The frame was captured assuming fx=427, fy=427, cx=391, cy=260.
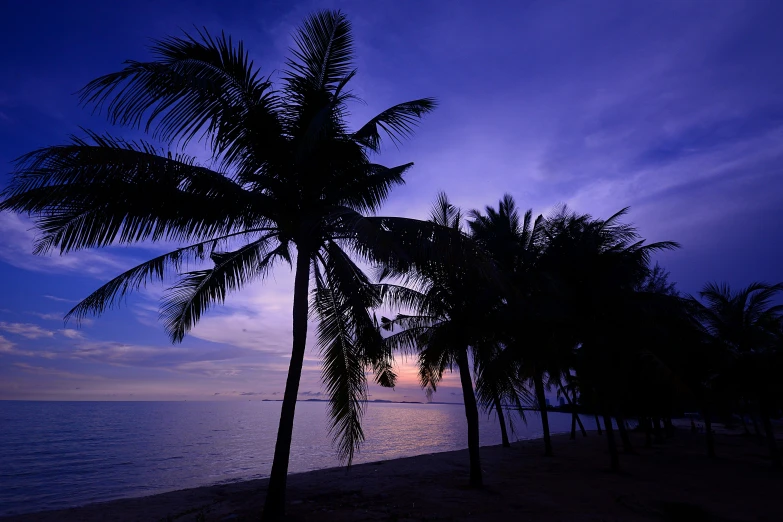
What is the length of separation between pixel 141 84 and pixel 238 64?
1.78m

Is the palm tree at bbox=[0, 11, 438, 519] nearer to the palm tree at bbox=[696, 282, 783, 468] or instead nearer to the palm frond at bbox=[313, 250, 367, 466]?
the palm frond at bbox=[313, 250, 367, 466]

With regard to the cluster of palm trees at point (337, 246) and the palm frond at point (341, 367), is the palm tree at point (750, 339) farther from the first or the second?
the palm frond at point (341, 367)

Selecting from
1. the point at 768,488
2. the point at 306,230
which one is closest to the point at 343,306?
the point at 306,230

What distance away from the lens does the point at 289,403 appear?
7863 mm

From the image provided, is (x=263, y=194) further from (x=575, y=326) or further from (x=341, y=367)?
(x=575, y=326)

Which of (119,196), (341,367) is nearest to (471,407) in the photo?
(341,367)

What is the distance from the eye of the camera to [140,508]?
1177 cm

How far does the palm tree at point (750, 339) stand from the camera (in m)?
16.0

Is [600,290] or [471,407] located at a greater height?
[600,290]

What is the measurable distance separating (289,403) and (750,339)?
1785 cm

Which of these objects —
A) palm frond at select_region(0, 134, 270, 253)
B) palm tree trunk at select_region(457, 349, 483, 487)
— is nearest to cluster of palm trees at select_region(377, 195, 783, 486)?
palm tree trunk at select_region(457, 349, 483, 487)

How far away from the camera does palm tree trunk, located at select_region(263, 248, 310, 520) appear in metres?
7.66

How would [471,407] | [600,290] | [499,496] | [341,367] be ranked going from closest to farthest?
[341,367]
[499,496]
[471,407]
[600,290]

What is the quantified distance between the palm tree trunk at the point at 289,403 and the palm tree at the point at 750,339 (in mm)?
16529
